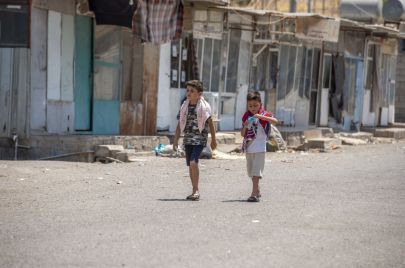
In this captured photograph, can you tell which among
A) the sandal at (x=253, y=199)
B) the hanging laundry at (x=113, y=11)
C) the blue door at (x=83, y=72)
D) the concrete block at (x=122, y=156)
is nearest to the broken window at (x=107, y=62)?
the blue door at (x=83, y=72)

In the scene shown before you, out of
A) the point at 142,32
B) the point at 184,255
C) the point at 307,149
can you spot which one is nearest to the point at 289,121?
Result: the point at 307,149

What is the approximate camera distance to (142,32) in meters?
17.4

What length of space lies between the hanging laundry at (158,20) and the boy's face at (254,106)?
720 centimetres

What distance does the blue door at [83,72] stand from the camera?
17.6 meters

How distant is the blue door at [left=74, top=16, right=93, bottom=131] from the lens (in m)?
17.6

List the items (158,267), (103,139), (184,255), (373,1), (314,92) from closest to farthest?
(158,267)
(184,255)
(103,139)
(314,92)
(373,1)

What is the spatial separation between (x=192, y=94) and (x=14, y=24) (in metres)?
6.70

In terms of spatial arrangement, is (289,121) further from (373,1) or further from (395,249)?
(395,249)

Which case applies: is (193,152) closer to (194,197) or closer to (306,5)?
(194,197)

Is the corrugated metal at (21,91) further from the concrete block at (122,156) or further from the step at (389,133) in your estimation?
the step at (389,133)

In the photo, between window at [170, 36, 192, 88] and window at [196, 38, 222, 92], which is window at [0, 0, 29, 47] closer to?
window at [170, 36, 192, 88]

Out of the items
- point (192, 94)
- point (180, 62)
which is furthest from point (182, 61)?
point (192, 94)

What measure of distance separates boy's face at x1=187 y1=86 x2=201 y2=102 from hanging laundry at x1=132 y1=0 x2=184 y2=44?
6969mm

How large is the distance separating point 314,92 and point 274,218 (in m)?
18.8
